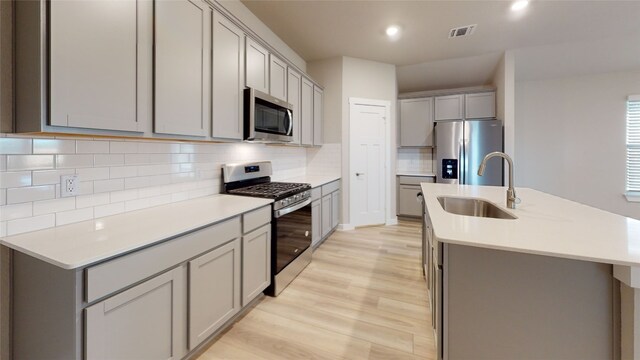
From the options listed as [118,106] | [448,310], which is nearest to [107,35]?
[118,106]

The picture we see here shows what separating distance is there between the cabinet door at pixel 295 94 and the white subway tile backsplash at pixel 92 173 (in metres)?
2.02

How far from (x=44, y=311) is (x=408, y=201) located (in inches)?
190

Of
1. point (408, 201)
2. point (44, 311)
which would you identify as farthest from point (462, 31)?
point (44, 311)

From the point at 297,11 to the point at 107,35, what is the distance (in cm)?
220

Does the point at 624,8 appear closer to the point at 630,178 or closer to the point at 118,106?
the point at 630,178

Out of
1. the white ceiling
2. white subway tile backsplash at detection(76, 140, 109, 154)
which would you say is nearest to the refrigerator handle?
the white ceiling

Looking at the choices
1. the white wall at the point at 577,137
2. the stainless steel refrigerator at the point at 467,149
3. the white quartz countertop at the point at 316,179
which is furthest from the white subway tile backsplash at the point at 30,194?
the white wall at the point at 577,137

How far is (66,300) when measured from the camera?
100cm

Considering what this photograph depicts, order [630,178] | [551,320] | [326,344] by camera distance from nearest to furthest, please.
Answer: [551,320] < [326,344] < [630,178]

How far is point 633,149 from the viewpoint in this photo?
4.65 meters

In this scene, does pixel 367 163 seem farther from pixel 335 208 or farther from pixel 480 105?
pixel 480 105

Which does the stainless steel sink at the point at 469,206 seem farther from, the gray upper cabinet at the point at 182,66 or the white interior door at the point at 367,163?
the white interior door at the point at 367,163

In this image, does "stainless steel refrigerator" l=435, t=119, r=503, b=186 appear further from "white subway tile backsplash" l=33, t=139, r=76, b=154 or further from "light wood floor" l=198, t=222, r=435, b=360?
"white subway tile backsplash" l=33, t=139, r=76, b=154

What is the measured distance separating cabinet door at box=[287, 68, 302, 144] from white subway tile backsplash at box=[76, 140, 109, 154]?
Answer: 6.48ft
